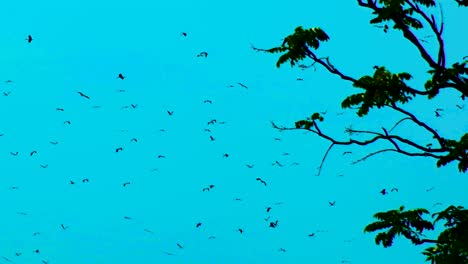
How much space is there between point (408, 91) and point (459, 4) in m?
1.88

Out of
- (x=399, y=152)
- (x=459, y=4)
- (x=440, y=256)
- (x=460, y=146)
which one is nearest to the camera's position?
(x=440, y=256)

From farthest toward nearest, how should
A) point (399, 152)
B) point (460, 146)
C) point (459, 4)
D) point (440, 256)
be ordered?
1. point (399, 152)
2. point (459, 4)
3. point (460, 146)
4. point (440, 256)

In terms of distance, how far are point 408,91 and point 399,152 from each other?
1700 mm

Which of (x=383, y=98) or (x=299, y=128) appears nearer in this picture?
(x=383, y=98)

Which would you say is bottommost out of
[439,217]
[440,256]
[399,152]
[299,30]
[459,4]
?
[440,256]

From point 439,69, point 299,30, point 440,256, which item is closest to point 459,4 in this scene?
point 439,69

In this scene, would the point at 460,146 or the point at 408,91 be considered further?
the point at 408,91

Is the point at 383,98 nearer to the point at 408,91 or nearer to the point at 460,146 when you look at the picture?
the point at 408,91

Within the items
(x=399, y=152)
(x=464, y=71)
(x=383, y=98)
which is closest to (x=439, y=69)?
(x=464, y=71)

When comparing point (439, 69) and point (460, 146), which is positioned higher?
point (439, 69)

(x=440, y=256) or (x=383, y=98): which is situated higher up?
(x=383, y=98)

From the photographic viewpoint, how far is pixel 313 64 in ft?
38.1

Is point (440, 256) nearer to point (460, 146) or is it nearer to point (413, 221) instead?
point (413, 221)

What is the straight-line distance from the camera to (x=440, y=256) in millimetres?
9586
